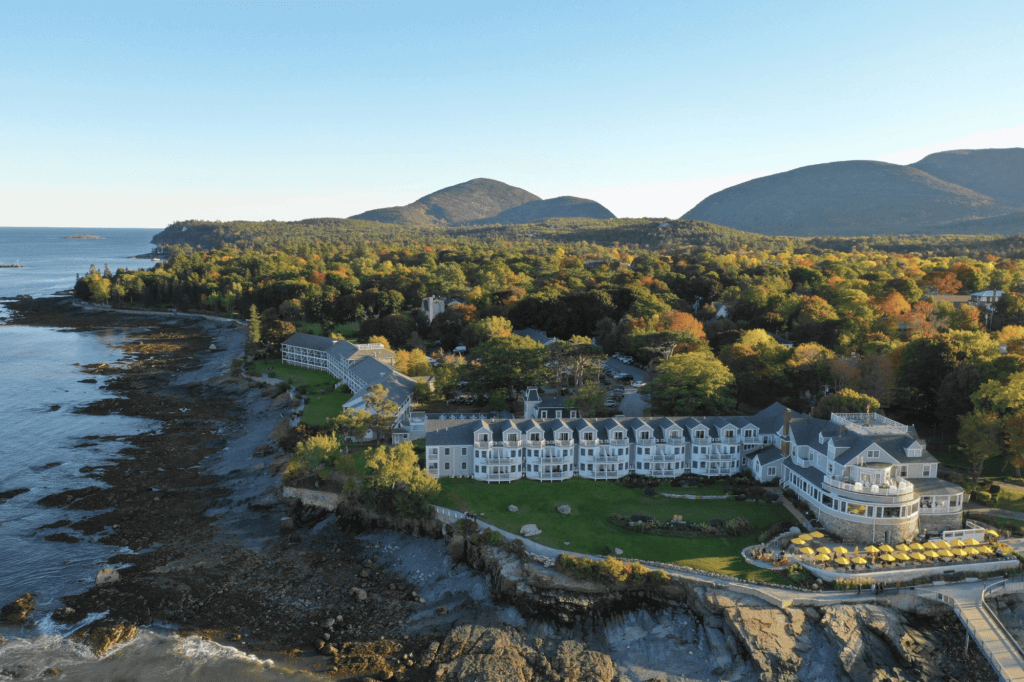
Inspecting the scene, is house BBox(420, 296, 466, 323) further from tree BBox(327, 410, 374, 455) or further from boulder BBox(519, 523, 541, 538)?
boulder BBox(519, 523, 541, 538)

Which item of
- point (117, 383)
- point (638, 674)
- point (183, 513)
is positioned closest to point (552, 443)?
point (638, 674)

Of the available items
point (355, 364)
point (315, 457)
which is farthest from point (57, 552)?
point (355, 364)

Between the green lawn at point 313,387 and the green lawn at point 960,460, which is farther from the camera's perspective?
the green lawn at point 313,387

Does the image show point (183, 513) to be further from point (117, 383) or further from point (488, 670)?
point (117, 383)

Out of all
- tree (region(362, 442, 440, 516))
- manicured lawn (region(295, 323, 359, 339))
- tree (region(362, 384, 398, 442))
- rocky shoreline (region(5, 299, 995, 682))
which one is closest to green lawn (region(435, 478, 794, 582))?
tree (region(362, 442, 440, 516))

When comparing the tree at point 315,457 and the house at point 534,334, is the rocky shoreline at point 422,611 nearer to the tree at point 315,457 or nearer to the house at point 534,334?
the tree at point 315,457

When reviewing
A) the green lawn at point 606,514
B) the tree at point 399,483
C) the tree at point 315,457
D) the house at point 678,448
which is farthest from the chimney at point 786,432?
the tree at point 315,457

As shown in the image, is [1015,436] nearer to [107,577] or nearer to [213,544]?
[213,544]
